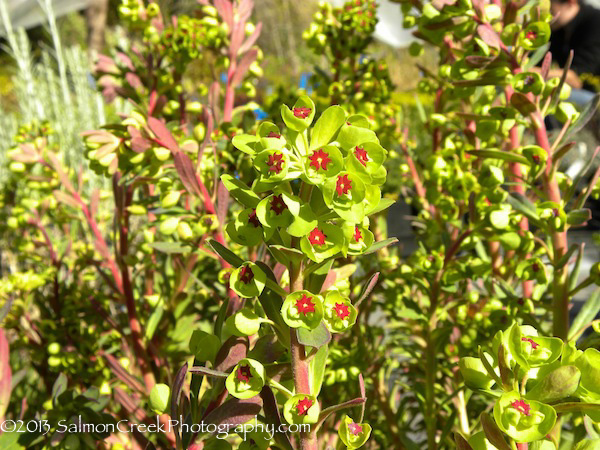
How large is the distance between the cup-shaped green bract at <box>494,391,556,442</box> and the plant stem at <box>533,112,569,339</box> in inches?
11.6

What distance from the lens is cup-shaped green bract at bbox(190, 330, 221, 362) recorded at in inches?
17.3

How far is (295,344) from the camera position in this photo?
1.30 feet

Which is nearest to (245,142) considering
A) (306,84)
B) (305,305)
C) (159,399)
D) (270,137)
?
(270,137)

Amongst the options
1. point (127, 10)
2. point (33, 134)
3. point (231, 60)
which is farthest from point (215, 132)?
point (33, 134)

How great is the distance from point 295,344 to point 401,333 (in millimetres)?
576

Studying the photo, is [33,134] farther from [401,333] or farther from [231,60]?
[401,333]

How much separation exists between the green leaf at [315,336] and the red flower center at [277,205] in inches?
3.5

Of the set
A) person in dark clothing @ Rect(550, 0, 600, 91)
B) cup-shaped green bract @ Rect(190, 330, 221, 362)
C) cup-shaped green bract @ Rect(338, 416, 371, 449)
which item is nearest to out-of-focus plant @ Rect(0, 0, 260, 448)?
cup-shaped green bract @ Rect(190, 330, 221, 362)

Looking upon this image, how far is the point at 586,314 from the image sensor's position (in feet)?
1.98

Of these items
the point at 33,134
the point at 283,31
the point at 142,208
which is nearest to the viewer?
the point at 142,208

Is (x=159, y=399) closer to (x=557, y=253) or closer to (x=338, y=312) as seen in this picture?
(x=338, y=312)

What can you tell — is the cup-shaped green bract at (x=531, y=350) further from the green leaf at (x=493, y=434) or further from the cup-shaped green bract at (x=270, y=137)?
the cup-shaped green bract at (x=270, y=137)

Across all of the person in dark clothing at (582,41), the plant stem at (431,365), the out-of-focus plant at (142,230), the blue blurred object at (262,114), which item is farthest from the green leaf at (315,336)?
the person in dark clothing at (582,41)

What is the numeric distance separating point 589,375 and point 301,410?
0.66 feet
